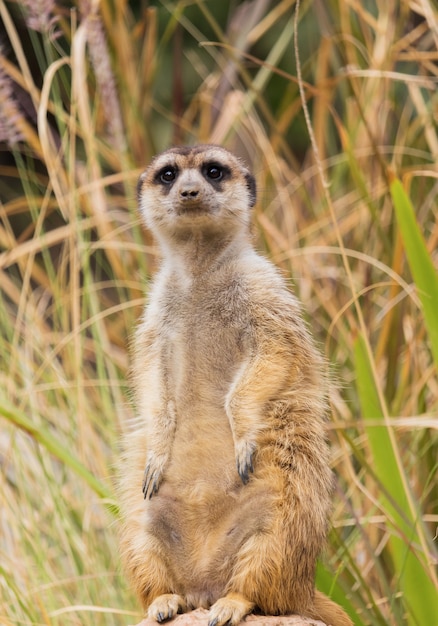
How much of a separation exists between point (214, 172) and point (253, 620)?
107 centimetres

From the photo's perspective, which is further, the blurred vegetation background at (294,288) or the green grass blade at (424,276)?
the blurred vegetation background at (294,288)

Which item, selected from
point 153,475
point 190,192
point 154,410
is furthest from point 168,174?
point 153,475

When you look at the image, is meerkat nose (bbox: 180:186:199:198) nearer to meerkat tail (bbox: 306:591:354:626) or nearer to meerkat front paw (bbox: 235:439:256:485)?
meerkat front paw (bbox: 235:439:256:485)

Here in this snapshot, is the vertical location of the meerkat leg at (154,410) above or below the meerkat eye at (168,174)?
below

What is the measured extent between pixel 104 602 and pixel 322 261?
1.64 meters

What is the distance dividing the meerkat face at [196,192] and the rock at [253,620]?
2.88ft

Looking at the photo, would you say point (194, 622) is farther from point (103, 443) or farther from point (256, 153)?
point (256, 153)

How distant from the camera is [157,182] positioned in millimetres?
2705

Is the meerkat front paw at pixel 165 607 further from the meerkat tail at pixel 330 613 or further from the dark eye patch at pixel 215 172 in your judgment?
the dark eye patch at pixel 215 172

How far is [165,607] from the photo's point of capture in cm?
217

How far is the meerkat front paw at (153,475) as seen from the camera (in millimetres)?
2301

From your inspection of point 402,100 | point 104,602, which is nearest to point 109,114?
point 104,602

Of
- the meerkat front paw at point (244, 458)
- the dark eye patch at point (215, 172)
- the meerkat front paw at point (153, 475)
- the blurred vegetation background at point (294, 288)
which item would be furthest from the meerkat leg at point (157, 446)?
the dark eye patch at point (215, 172)

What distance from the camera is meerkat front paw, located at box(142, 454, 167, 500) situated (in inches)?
90.6
